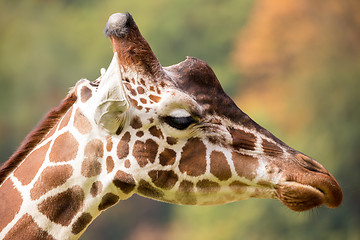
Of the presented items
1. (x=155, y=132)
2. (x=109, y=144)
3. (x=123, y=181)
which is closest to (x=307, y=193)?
(x=155, y=132)

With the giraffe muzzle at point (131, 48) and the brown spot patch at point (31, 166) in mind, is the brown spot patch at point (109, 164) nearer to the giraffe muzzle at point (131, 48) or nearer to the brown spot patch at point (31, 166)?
the brown spot patch at point (31, 166)

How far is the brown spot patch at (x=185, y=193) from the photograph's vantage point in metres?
2.40

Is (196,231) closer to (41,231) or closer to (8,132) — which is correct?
(8,132)

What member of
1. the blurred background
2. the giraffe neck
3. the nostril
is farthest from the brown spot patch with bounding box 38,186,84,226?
the blurred background

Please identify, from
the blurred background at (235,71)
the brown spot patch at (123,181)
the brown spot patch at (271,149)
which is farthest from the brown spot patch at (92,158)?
the blurred background at (235,71)

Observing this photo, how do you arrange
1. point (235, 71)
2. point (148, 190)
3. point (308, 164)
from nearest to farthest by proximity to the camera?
point (148, 190)
point (308, 164)
point (235, 71)

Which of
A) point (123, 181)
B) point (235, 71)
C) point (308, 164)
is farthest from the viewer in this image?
point (235, 71)

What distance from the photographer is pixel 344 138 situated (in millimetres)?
7723

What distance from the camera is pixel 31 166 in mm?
2357

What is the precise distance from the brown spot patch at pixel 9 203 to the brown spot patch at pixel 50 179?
3.6 inches

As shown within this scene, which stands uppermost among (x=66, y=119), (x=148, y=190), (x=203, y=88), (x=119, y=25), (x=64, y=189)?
(x=119, y=25)

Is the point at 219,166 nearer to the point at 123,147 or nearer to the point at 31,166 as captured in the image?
the point at 123,147

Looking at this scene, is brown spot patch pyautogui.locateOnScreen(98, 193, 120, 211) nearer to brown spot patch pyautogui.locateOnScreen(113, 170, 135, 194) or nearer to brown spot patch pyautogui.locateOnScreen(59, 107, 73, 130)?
brown spot patch pyautogui.locateOnScreen(113, 170, 135, 194)

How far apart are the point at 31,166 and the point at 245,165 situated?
115cm
